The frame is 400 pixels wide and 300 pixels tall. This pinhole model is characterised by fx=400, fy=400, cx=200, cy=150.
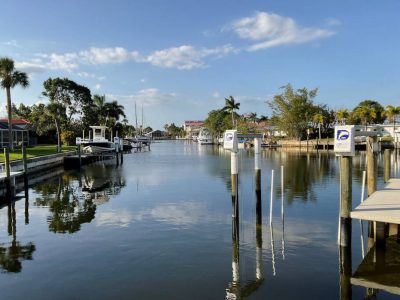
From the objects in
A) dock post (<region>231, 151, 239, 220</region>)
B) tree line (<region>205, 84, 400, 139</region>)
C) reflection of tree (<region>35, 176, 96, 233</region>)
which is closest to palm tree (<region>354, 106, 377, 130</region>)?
A: tree line (<region>205, 84, 400, 139</region>)

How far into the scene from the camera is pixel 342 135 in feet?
36.3

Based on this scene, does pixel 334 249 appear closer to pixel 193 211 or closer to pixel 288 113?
pixel 193 211

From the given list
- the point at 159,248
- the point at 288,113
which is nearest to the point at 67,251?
the point at 159,248

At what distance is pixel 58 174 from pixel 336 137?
114 feet

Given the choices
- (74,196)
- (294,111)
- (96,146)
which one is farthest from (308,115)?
(74,196)

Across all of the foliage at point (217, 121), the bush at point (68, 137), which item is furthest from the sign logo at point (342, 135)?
the foliage at point (217, 121)

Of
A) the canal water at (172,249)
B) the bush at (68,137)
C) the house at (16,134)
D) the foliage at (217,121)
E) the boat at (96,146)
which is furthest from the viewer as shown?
the foliage at (217,121)

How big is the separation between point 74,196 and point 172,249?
14909mm

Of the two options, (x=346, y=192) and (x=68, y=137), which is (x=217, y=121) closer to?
(x=68, y=137)

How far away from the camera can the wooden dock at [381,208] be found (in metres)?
10.7

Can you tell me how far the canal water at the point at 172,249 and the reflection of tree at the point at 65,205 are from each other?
0.06m

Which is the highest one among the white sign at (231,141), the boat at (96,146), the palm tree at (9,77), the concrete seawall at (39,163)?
the palm tree at (9,77)

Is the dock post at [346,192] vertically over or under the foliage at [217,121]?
under

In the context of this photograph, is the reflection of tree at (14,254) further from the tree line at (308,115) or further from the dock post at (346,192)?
the tree line at (308,115)
